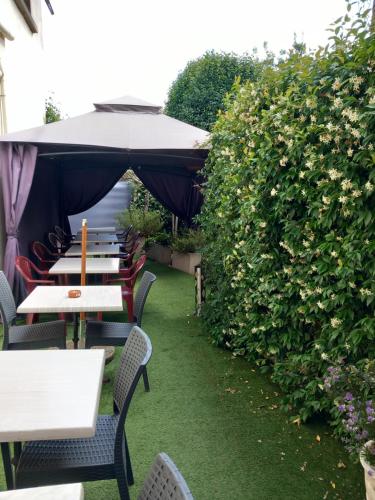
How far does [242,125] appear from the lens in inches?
145

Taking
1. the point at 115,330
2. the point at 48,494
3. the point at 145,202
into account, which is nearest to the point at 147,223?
the point at 145,202

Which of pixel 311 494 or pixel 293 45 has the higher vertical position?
pixel 293 45

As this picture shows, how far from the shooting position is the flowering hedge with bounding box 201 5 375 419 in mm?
2191

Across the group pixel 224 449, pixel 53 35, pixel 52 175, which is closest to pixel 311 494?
pixel 224 449

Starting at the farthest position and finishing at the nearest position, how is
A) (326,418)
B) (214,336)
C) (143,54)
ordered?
(143,54) → (214,336) → (326,418)

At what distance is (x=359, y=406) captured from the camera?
210cm

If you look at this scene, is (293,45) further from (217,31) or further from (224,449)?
(217,31)

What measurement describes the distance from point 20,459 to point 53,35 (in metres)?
13.0

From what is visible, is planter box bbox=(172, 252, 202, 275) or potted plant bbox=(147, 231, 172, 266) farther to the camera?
potted plant bbox=(147, 231, 172, 266)

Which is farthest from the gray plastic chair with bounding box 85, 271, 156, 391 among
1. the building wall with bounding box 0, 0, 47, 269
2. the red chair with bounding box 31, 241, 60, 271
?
the red chair with bounding box 31, 241, 60, 271

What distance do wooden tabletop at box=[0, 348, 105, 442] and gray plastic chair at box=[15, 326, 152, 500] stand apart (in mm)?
195

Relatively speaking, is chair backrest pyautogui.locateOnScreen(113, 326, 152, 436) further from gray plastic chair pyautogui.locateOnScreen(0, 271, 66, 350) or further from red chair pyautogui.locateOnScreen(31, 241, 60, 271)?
red chair pyautogui.locateOnScreen(31, 241, 60, 271)

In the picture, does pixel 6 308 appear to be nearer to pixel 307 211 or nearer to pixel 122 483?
pixel 122 483

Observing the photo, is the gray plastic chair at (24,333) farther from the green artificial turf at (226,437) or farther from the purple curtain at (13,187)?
the purple curtain at (13,187)
